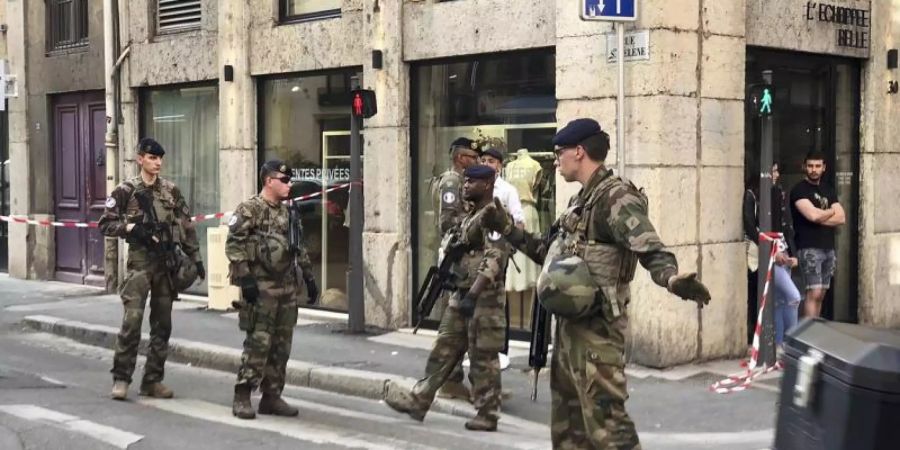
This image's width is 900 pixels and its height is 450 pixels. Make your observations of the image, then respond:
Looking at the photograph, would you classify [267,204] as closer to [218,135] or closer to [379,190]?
[379,190]

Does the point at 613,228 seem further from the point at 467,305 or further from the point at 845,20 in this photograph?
the point at 845,20

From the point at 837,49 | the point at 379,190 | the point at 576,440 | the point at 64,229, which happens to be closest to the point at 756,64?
the point at 837,49

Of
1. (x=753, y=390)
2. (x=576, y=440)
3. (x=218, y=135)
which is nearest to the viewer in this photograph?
(x=576, y=440)

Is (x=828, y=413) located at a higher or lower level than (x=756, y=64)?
lower

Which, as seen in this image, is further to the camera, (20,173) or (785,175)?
(20,173)

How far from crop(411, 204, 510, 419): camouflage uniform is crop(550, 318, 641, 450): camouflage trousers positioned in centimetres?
215

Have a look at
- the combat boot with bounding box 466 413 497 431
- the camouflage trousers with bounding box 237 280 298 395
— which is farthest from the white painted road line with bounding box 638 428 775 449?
the camouflage trousers with bounding box 237 280 298 395

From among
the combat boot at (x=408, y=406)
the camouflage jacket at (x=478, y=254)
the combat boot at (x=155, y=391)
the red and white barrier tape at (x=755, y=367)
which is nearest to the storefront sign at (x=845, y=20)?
the red and white barrier tape at (x=755, y=367)

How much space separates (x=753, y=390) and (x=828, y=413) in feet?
19.2

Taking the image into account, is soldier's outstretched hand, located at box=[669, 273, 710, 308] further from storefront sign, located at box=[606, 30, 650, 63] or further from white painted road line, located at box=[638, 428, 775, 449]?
storefront sign, located at box=[606, 30, 650, 63]

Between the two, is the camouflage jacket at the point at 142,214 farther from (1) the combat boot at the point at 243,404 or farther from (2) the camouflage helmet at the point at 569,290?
(2) the camouflage helmet at the point at 569,290

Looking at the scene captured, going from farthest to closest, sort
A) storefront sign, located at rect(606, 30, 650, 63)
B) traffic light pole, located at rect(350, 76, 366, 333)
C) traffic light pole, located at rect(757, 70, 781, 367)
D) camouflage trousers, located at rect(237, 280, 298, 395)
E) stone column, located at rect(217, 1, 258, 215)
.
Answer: stone column, located at rect(217, 1, 258, 215)
traffic light pole, located at rect(350, 76, 366, 333)
storefront sign, located at rect(606, 30, 650, 63)
traffic light pole, located at rect(757, 70, 781, 367)
camouflage trousers, located at rect(237, 280, 298, 395)

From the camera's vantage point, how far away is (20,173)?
16688 mm

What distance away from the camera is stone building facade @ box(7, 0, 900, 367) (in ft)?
30.4
